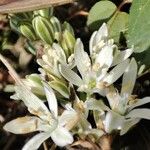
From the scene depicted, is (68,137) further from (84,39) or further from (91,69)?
(84,39)

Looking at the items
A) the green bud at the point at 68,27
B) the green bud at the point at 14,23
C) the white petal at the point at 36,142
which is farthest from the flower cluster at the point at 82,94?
the green bud at the point at 14,23

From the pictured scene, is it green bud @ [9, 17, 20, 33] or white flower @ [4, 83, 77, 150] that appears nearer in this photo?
white flower @ [4, 83, 77, 150]

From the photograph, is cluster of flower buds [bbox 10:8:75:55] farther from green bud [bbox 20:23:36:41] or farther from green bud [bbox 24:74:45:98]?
green bud [bbox 24:74:45:98]

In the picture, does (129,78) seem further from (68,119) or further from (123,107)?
(68,119)

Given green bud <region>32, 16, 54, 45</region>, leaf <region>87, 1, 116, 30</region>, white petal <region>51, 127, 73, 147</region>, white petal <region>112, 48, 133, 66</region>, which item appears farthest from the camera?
leaf <region>87, 1, 116, 30</region>

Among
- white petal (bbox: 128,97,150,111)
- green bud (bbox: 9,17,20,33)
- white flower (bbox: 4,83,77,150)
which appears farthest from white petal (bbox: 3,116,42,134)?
green bud (bbox: 9,17,20,33)

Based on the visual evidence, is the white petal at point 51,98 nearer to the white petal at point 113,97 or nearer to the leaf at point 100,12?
the white petal at point 113,97
